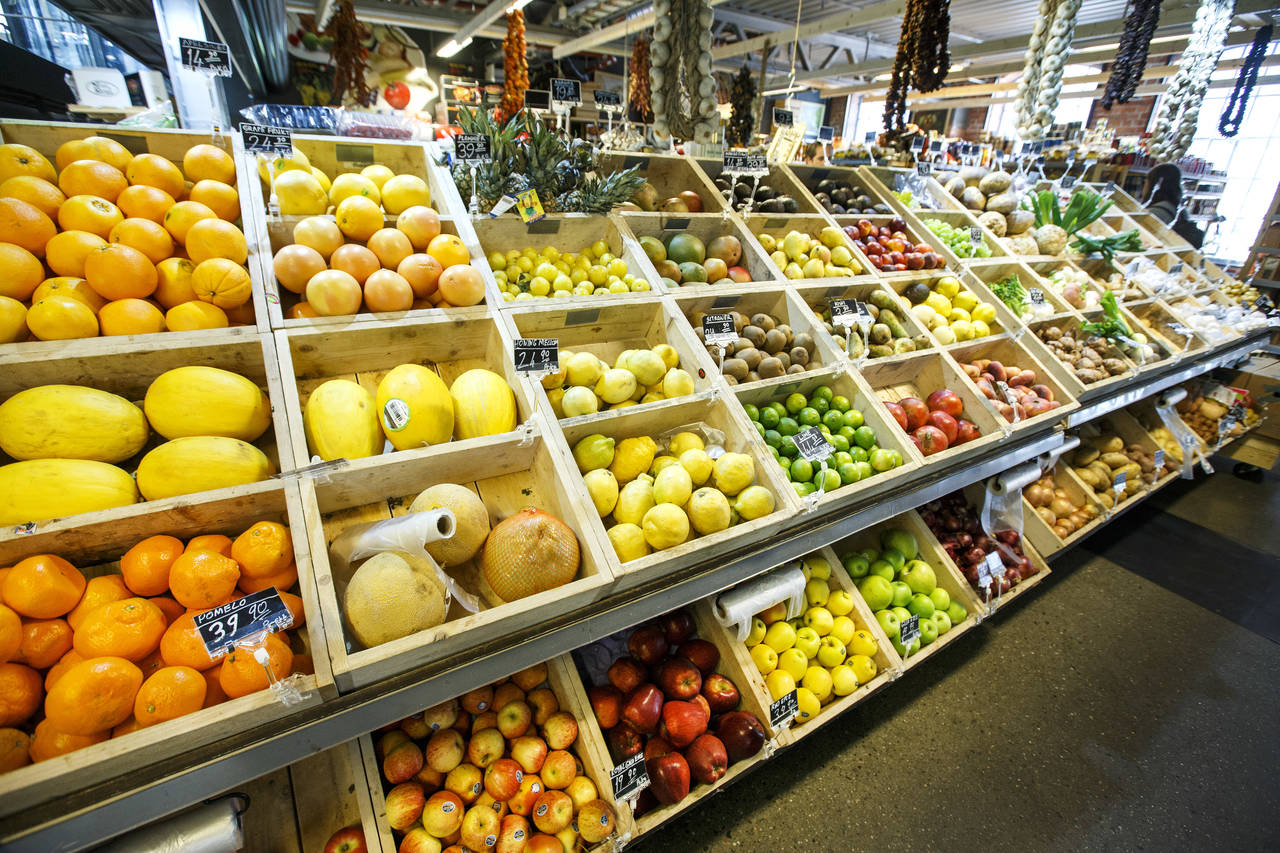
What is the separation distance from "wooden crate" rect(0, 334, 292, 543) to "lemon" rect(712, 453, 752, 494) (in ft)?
4.25

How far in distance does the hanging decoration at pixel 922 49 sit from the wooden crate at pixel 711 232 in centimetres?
272

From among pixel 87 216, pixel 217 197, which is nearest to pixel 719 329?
pixel 217 197

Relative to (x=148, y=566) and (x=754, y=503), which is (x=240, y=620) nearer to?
(x=148, y=566)

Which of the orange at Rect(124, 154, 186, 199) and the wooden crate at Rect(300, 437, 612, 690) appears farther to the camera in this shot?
the orange at Rect(124, 154, 186, 199)

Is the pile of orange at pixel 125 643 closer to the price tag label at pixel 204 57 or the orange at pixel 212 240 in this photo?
the orange at pixel 212 240

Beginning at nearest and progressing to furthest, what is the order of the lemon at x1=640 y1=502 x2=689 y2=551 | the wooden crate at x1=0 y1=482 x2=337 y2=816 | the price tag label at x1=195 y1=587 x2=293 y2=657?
the wooden crate at x1=0 y1=482 x2=337 y2=816
the price tag label at x1=195 y1=587 x2=293 y2=657
the lemon at x1=640 y1=502 x2=689 y2=551

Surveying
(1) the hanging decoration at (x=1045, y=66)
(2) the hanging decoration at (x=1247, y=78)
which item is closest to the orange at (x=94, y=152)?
(1) the hanging decoration at (x=1045, y=66)

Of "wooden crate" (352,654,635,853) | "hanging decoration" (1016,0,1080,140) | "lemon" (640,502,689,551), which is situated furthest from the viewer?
"hanging decoration" (1016,0,1080,140)

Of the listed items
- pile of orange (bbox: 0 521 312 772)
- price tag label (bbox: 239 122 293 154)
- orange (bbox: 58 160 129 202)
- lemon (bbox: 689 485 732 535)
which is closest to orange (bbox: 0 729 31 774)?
pile of orange (bbox: 0 521 312 772)

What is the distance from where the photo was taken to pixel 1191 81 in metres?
5.44

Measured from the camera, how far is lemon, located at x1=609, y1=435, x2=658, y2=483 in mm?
1888

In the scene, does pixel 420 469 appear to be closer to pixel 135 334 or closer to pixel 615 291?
pixel 135 334

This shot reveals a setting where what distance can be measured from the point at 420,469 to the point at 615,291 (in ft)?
3.67

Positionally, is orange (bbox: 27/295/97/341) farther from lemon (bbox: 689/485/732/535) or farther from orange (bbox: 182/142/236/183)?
lemon (bbox: 689/485/732/535)
